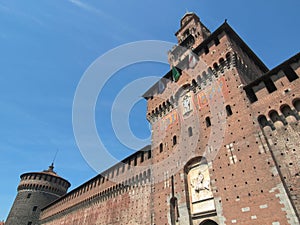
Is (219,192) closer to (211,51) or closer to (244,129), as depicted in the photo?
(244,129)

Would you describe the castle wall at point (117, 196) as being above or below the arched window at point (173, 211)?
above

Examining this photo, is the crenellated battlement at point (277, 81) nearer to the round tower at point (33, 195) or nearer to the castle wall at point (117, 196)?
the castle wall at point (117, 196)

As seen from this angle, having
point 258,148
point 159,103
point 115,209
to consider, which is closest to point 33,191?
point 115,209

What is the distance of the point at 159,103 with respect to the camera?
19.3m

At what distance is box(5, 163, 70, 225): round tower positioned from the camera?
33.3 meters

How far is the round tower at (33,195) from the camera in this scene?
33312mm

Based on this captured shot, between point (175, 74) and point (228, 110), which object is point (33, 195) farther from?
point (228, 110)

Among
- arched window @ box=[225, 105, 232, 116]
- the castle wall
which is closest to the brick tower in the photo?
arched window @ box=[225, 105, 232, 116]

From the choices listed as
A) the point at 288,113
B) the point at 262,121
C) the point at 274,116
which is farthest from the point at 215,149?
the point at 288,113

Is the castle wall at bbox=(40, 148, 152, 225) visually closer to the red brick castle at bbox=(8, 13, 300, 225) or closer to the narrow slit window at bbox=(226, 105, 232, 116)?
the red brick castle at bbox=(8, 13, 300, 225)

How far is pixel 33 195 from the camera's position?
34.8 metres

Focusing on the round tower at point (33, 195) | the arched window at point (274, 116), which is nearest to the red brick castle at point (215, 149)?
the arched window at point (274, 116)

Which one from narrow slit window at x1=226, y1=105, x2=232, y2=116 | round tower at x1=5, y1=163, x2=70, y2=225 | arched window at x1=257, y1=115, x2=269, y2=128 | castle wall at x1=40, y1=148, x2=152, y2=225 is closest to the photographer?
arched window at x1=257, y1=115, x2=269, y2=128

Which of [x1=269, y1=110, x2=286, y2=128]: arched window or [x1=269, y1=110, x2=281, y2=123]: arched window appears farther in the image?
[x1=269, y1=110, x2=281, y2=123]: arched window
